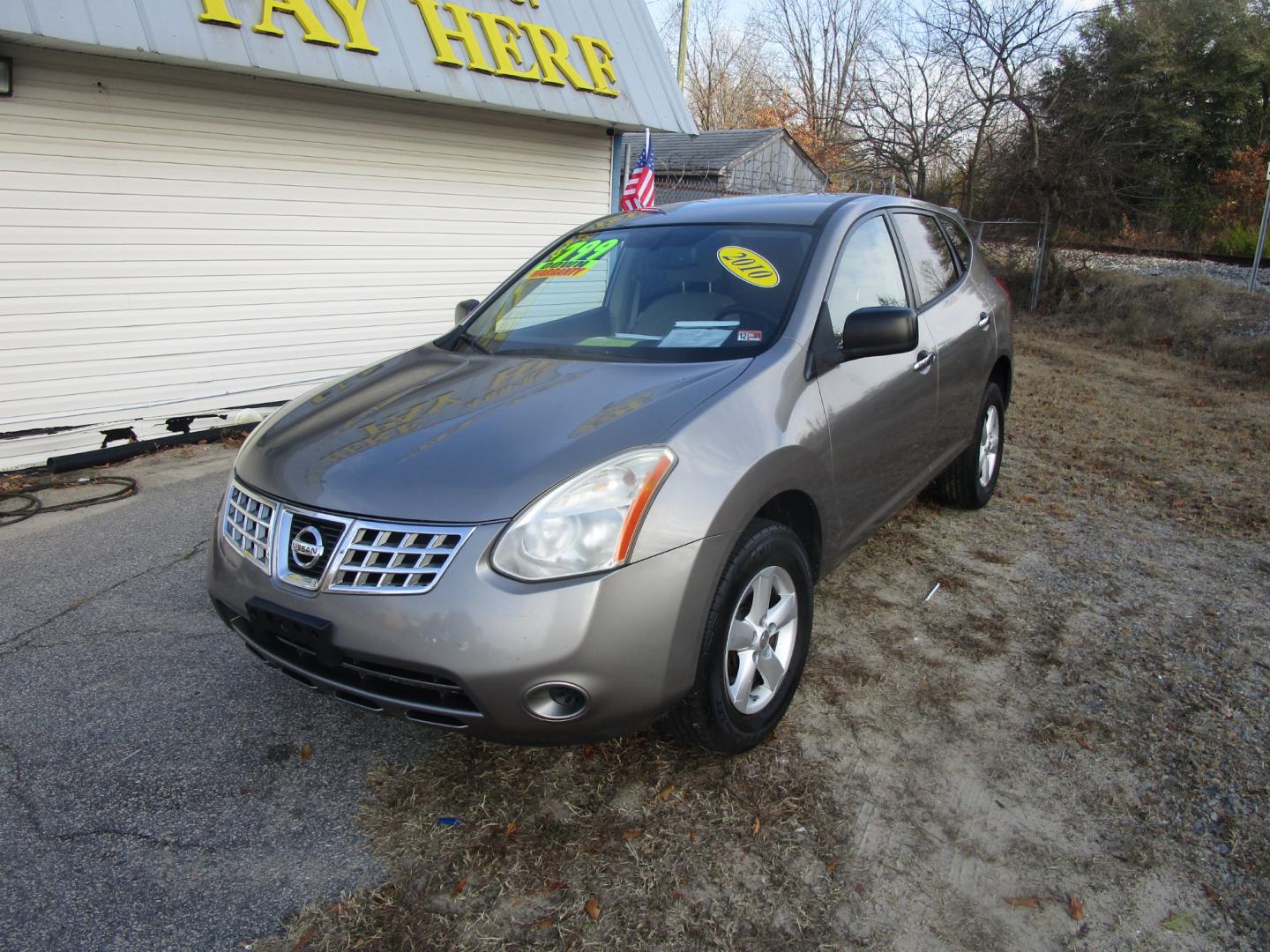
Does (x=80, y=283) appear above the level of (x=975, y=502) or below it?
above

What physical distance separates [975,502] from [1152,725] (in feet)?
7.30

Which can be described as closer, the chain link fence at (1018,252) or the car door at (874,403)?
the car door at (874,403)

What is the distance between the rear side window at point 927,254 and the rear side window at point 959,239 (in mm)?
137

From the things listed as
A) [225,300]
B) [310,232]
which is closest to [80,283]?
[225,300]

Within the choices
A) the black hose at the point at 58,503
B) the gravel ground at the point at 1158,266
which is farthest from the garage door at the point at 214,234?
the gravel ground at the point at 1158,266

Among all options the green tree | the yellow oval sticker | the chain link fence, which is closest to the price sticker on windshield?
the yellow oval sticker

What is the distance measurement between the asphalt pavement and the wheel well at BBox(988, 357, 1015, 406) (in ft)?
12.5

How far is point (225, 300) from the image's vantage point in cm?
705

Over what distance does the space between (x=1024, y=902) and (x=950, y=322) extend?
9.03 feet

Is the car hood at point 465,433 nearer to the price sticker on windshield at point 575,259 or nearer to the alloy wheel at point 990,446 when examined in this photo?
the price sticker on windshield at point 575,259

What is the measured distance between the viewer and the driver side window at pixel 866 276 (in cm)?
324

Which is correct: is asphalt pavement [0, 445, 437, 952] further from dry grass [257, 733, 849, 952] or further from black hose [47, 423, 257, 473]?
black hose [47, 423, 257, 473]

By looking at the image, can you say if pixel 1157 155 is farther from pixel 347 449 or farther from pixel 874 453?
pixel 347 449

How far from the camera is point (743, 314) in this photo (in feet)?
10.2
